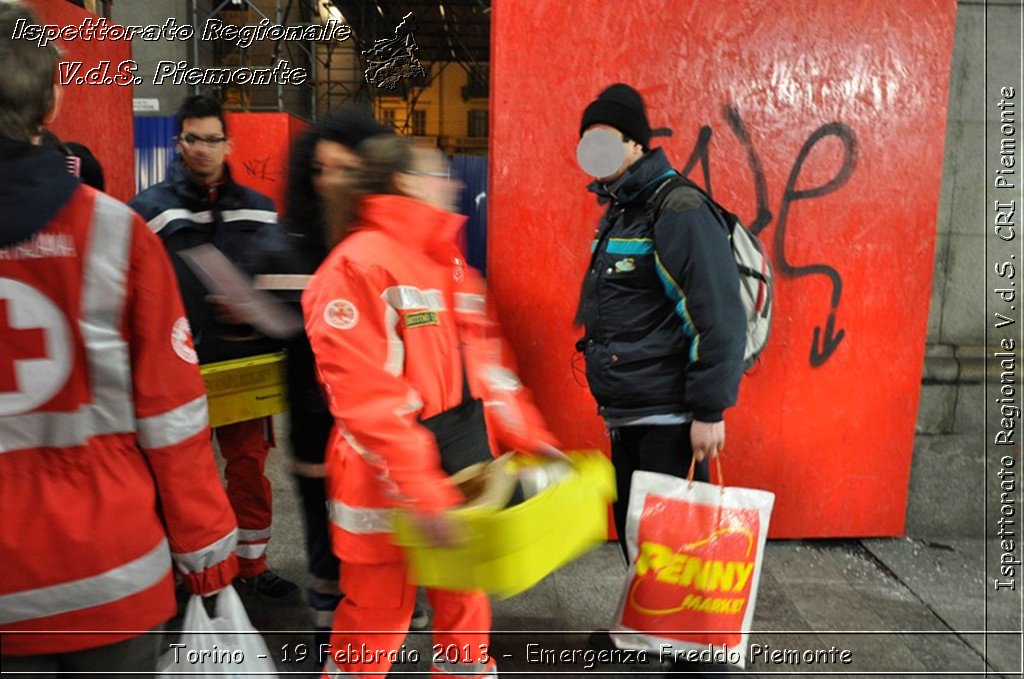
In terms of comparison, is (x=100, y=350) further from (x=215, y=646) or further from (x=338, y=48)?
(x=338, y=48)

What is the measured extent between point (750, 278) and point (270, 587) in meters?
2.38

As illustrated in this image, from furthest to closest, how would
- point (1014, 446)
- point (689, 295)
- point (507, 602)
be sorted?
point (1014, 446), point (507, 602), point (689, 295)

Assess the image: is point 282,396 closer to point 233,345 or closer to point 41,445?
point 233,345

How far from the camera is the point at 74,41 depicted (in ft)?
13.7

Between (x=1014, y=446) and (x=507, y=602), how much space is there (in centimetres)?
283

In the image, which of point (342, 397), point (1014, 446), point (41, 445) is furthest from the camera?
point (1014, 446)

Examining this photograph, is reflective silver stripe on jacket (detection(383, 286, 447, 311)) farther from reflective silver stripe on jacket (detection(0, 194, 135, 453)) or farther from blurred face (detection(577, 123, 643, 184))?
blurred face (detection(577, 123, 643, 184))

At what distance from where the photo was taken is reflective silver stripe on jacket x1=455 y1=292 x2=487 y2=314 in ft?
6.84

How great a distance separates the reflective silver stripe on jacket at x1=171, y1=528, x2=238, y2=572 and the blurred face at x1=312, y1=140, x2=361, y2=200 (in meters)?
1.03

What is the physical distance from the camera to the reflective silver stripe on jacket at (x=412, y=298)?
6.04 feet

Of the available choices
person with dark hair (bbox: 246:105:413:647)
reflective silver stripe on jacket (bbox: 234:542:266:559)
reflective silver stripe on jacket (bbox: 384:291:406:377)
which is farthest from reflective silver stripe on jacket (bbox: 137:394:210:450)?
reflective silver stripe on jacket (bbox: 234:542:266:559)

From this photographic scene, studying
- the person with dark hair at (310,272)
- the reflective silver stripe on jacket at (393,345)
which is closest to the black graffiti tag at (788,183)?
the person with dark hair at (310,272)

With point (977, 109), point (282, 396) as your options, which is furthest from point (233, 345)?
point (977, 109)

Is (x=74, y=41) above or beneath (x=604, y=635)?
above
